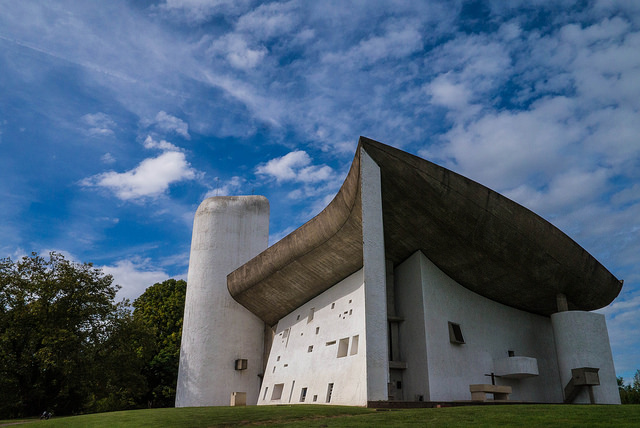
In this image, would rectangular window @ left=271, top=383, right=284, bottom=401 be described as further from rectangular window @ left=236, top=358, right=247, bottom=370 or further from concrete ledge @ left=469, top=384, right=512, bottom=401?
concrete ledge @ left=469, top=384, right=512, bottom=401

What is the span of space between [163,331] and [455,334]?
80.7 feet

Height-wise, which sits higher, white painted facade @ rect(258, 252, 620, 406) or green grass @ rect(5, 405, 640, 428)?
white painted facade @ rect(258, 252, 620, 406)

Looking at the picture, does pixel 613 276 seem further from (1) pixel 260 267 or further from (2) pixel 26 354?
(2) pixel 26 354

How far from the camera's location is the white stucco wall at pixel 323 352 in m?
18.2

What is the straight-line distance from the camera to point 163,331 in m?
37.4

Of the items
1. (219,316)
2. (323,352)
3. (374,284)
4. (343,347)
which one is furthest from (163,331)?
(374,284)

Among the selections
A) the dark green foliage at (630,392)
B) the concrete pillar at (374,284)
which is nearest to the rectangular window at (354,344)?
the concrete pillar at (374,284)

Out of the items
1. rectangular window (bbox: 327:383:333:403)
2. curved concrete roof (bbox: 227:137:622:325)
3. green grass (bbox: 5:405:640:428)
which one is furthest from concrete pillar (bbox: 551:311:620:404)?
rectangular window (bbox: 327:383:333:403)

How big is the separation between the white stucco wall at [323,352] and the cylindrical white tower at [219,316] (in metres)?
2.95

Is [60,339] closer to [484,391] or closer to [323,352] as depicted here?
[323,352]

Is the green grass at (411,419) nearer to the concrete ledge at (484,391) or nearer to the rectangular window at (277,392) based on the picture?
the concrete ledge at (484,391)

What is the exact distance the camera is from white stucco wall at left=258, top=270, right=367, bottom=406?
18.2m

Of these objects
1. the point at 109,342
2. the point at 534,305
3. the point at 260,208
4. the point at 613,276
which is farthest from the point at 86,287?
the point at 613,276

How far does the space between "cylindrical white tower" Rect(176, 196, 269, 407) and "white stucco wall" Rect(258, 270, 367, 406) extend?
2949mm
